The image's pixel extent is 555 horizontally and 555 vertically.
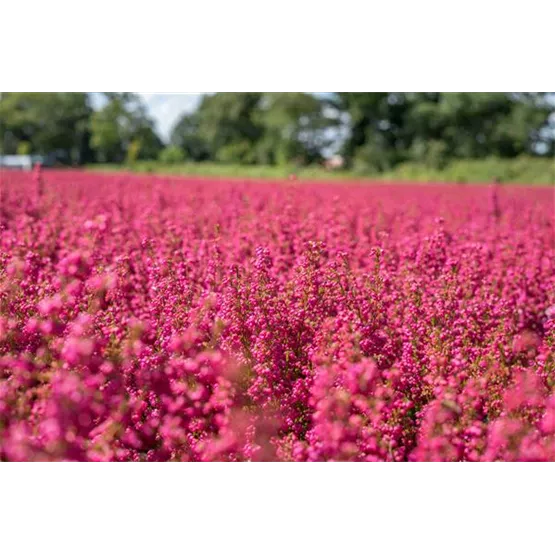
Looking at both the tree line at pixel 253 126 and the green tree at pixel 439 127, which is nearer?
the tree line at pixel 253 126

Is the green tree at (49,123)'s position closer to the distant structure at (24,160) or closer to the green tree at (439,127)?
the distant structure at (24,160)

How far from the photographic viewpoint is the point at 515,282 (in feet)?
12.1

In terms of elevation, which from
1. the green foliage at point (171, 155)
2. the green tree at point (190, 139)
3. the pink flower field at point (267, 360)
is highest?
the green tree at point (190, 139)

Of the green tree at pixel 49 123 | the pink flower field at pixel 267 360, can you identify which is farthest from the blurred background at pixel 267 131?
the pink flower field at pixel 267 360

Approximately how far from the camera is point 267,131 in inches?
312

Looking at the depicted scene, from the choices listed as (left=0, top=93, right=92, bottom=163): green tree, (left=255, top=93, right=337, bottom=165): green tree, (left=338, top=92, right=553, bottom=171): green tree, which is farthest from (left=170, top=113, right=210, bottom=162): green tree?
(left=338, top=92, right=553, bottom=171): green tree

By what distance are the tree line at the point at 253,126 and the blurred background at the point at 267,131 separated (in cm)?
2

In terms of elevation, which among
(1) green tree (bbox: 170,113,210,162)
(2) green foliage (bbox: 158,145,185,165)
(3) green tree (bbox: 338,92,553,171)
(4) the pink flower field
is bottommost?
(4) the pink flower field

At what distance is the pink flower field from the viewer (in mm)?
2151

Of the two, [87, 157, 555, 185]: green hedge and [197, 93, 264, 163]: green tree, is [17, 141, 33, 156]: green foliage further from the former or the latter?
[87, 157, 555, 185]: green hedge

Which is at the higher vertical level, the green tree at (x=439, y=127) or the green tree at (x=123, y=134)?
the green tree at (x=439, y=127)

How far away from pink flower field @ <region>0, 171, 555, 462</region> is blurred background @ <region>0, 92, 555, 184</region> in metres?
1.51

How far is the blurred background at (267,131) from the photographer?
19.4 ft
